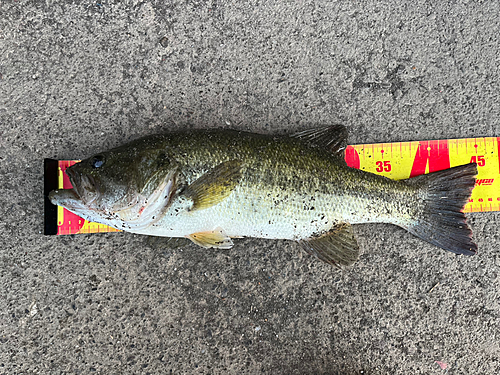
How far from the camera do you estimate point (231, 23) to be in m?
2.57

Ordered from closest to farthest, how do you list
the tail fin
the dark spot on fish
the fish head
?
the fish head, the tail fin, the dark spot on fish

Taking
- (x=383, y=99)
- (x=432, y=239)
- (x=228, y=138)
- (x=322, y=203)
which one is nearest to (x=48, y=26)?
(x=228, y=138)

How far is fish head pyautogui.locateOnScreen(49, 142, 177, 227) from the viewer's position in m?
1.97

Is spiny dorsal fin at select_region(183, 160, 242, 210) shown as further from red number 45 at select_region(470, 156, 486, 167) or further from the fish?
red number 45 at select_region(470, 156, 486, 167)

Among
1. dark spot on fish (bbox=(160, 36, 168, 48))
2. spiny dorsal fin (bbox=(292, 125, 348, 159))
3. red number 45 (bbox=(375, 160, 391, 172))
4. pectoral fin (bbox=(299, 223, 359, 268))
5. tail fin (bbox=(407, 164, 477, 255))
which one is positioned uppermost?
dark spot on fish (bbox=(160, 36, 168, 48))

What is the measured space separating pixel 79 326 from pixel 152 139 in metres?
1.53

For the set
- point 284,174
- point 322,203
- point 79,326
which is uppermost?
point 284,174

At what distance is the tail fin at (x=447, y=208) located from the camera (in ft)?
7.57

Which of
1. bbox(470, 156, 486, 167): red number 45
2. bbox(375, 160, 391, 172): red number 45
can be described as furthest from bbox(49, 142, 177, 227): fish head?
bbox(470, 156, 486, 167): red number 45

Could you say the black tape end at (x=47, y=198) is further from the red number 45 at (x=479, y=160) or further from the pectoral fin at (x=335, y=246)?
the red number 45 at (x=479, y=160)

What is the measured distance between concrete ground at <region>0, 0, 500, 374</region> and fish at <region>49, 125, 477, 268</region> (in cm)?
→ 30

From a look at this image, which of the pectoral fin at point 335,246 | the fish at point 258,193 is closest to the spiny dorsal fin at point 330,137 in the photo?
the fish at point 258,193

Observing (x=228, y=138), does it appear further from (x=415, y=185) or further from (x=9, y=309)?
(x=9, y=309)

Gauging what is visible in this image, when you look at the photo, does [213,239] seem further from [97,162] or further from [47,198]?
[47,198]
